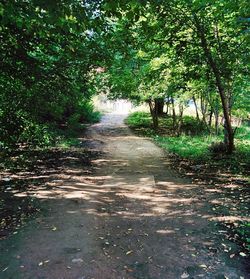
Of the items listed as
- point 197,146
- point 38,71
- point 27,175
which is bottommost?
point 27,175

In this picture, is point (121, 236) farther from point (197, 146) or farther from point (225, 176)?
point (197, 146)

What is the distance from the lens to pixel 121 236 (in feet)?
19.2

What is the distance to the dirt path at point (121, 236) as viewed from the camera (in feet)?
15.3

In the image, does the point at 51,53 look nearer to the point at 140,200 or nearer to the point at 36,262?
the point at 140,200

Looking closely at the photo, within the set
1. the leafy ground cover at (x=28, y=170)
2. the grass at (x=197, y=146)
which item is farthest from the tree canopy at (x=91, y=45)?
the leafy ground cover at (x=28, y=170)

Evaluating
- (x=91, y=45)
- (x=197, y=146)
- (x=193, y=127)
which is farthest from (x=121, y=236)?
(x=193, y=127)

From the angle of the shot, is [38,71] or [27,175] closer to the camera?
[38,71]

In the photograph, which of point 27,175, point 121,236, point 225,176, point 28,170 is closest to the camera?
point 121,236

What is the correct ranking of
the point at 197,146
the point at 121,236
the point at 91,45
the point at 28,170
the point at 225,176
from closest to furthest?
the point at 121,236, the point at 91,45, the point at 225,176, the point at 28,170, the point at 197,146

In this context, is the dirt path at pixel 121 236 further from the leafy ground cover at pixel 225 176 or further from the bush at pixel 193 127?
the bush at pixel 193 127

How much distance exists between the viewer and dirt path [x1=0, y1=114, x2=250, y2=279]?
4.65m

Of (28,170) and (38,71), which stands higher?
(38,71)

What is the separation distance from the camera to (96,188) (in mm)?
9016

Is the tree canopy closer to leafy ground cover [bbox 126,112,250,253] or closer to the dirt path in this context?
leafy ground cover [bbox 126,112,250,253]
